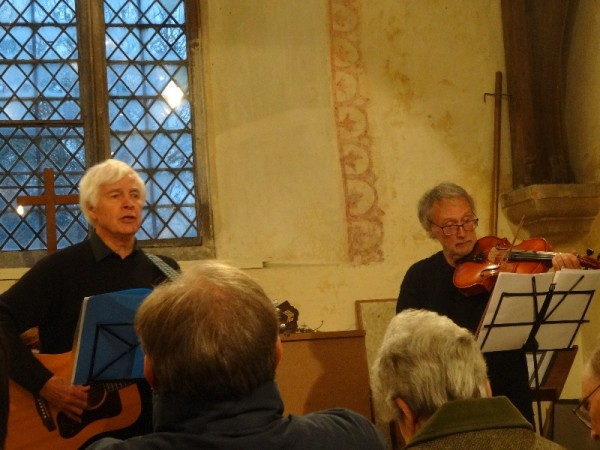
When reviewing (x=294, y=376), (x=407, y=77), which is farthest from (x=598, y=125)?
(x=294, y=376)

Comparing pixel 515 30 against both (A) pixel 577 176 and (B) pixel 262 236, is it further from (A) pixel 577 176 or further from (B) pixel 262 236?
(B) pixel 262 236

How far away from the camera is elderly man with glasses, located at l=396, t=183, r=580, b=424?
3.78 meters

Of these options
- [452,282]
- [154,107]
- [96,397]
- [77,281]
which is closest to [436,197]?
[452,282]

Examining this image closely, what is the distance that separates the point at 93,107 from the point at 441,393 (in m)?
4.67

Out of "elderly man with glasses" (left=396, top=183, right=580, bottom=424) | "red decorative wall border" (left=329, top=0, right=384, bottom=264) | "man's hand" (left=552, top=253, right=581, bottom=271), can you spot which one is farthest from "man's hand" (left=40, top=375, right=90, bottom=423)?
"red decorative wall border" (left=329, top=0, right=384, bottom=264)

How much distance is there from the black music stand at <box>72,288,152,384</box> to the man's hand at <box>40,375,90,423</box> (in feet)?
0.58

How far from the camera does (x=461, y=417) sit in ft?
5.81

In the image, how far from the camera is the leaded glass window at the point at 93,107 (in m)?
6.05

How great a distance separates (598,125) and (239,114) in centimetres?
241

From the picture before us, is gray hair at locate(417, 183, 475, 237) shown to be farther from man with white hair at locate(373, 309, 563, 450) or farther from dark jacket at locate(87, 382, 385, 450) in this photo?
dark jacket at locate(87, 382, 385, 450)

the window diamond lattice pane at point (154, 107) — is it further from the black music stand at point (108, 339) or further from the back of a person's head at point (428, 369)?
the back of a person's head at point (428, 369)

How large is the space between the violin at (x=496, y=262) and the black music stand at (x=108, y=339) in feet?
4.74

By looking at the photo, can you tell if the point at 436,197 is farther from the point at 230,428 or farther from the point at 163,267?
the point at 230,428

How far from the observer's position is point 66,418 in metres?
3.34
